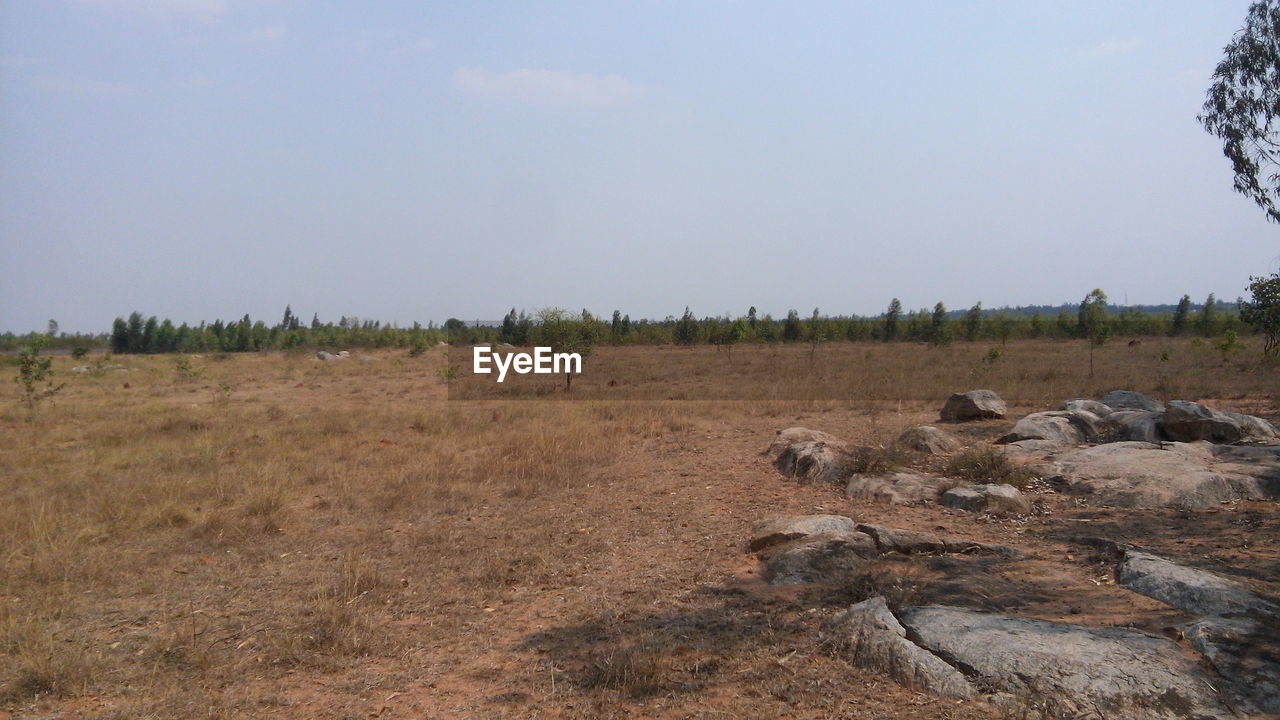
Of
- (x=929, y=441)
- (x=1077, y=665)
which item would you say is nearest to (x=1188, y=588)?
(x=1077, y=665)

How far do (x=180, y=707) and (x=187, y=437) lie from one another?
433 inches

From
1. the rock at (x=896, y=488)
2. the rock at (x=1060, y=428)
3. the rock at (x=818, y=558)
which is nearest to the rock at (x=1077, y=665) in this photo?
the rock at (x=818, y=558)

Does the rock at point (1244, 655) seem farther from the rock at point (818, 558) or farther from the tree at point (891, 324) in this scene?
the tree at point (891, 324)

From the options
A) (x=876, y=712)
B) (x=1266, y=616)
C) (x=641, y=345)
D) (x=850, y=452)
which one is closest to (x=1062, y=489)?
(x=850, y=452)

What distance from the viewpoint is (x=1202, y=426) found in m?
9.66

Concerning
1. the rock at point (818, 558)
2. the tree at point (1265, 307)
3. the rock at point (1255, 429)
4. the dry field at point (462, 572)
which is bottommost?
the dry field at point (462, 572)

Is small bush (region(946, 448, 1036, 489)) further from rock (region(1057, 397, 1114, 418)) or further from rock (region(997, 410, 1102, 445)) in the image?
rock (region(1057, 397, 1114, 418))

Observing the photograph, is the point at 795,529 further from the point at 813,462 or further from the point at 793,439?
the point at 793,439

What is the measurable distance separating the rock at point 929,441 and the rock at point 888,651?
6130 millimetres

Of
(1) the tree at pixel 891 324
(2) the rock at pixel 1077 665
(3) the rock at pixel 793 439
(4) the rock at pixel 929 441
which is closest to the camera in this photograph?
(2) the rock at pixel 1077 665

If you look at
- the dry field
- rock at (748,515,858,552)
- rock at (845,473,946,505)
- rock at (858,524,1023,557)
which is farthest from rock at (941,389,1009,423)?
rock at (858,524,1023,557)

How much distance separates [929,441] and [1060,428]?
80.2 inches

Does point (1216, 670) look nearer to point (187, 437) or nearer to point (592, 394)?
point (187, 437)

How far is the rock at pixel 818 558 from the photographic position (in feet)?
17.4
